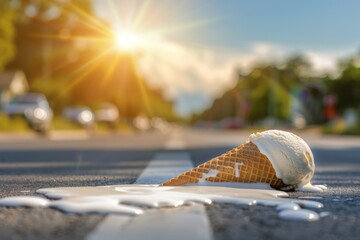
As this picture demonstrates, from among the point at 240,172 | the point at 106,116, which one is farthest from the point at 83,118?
the point at 240,172

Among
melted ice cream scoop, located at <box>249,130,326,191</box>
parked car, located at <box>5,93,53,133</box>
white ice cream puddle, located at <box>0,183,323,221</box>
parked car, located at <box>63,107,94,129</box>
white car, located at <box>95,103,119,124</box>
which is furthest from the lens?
white car, located at <box>95,103,119,124</box>

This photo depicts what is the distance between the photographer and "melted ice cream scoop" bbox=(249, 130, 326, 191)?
4871 millimetres

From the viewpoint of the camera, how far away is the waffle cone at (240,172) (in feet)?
16.0

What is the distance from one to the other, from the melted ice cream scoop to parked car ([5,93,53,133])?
24110mm

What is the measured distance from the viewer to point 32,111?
28312 millimetres

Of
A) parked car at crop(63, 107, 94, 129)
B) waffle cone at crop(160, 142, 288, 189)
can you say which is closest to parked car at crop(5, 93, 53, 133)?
parked car at crop(63, 107, 94, 129)

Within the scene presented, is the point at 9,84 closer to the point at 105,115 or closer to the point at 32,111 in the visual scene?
the point at 105,115

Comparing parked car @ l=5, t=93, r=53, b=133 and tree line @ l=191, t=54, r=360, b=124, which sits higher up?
tree line @ l=191, t=54, r=360, b=124

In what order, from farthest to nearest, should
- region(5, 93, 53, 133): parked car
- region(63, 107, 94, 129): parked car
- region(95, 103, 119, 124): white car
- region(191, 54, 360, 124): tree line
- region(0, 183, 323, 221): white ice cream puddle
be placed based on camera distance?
region(191, 54, 360, 124): tree line
region(95, 103, 119, 124): white car
region(63, 107, 94, 129): parked car
region(5, 93, 53, 133): parked car
region(0, 183, 323, 221): white ice cream puddle

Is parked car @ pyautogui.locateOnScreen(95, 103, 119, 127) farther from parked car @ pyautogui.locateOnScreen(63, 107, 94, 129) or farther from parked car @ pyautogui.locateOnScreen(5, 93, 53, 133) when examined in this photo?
parked car @ pyautogui.locateOnScreen(5, 93, 53, 133)

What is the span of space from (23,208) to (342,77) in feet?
192

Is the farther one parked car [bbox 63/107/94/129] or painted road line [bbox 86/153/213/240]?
parked car [bbox 63/107/94/129]

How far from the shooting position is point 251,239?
2.78 metres

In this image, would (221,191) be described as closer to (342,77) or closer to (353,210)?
(353,210)
